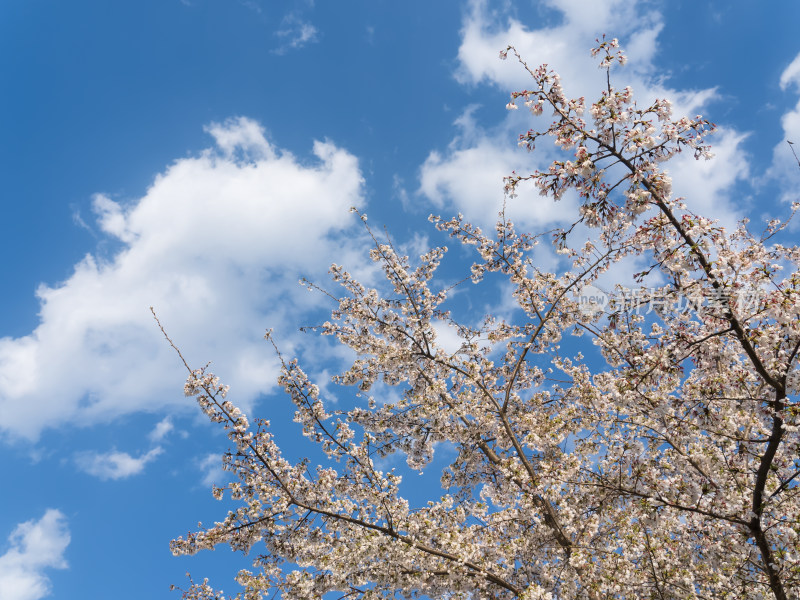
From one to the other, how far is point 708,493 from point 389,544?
5.59 meters

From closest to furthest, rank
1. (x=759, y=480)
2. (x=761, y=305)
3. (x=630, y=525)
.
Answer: (x=761, y=305) < (x=759, y=480) < (x=630, y=525)

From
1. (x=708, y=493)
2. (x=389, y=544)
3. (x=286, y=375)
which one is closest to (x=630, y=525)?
(x=708, y=493)

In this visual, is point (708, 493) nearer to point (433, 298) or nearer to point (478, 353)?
point (478, 353)

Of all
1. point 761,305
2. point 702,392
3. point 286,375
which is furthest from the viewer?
point 286,375

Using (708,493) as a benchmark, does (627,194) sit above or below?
above

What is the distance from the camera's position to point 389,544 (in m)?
9.91

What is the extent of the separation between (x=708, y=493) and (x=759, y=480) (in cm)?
101

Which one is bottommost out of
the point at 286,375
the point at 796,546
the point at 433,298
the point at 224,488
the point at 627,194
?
the point at 796,546

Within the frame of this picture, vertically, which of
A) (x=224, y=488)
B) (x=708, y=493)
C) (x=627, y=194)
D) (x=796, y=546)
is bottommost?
(x=796, y=546)

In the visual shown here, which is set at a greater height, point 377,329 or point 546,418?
point 377,329

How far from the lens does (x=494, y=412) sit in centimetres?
1238

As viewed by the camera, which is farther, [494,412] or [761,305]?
[494,412]

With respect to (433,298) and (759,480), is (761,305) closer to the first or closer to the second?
(759,480)

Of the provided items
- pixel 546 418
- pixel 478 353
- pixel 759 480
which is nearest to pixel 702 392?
pixel 759 480
